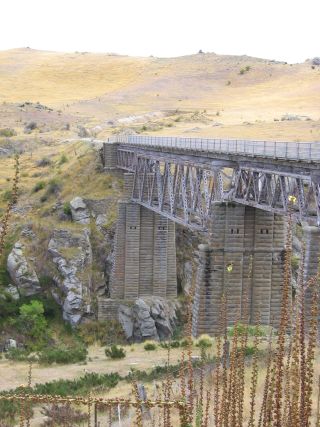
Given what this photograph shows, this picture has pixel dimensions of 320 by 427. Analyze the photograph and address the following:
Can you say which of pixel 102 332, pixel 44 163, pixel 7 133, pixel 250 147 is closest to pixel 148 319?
pixel 102 332

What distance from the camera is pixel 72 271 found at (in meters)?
45.9

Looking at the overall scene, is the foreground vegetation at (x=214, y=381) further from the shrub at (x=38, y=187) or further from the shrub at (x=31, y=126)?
the shrub at (x=31, y=126)

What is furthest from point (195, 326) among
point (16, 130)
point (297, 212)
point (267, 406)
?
point (16, 130)

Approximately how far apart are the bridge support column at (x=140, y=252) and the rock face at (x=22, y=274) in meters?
5.28

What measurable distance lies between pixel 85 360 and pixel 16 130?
54.1m

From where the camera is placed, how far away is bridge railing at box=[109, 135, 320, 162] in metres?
23.6

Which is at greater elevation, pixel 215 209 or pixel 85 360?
pixel 215 209

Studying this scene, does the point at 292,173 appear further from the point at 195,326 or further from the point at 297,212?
the point at 195,326

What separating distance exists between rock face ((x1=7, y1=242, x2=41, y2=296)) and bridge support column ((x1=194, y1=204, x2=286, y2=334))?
17.6 meters

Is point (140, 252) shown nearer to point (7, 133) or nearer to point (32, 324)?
point (32, 324)

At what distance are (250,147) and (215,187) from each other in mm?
3616

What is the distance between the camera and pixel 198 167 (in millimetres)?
32844

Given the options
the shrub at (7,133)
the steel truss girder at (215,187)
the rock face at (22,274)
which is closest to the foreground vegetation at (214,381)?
the rock face at (22,274)

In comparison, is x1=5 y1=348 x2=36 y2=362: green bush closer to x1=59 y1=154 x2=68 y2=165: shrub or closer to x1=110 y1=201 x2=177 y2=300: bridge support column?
x1=110 y1=201 x2=177 y2=300: bridge support column
